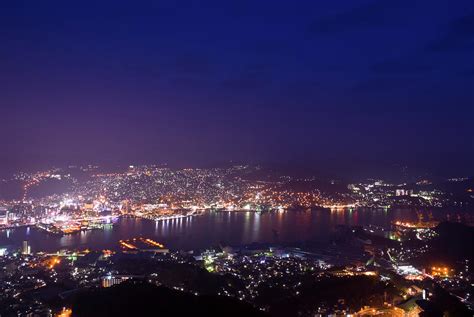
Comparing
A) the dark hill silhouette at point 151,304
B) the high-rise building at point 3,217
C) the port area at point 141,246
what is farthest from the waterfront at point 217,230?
the dark hill silhouette at point 151,304

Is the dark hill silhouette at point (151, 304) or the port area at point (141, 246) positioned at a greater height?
the dark hill silhouette at point (151, 304)

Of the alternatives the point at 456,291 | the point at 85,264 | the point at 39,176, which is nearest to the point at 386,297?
the point at 456,291

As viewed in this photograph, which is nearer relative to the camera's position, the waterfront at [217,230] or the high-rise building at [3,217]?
the waterfront at [217,230]

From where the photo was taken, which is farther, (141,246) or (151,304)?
(141,246)

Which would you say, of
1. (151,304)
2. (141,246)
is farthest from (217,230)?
(151,304)

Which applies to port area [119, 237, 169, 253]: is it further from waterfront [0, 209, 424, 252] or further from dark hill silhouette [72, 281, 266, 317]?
dark hill silhouette [72, 281, 266, 317]

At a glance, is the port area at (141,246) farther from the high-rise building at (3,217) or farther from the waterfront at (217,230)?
the high-rise building at (3,217)

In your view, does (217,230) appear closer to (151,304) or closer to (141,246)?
(141,246)

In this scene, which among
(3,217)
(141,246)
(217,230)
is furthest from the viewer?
(3,217)
